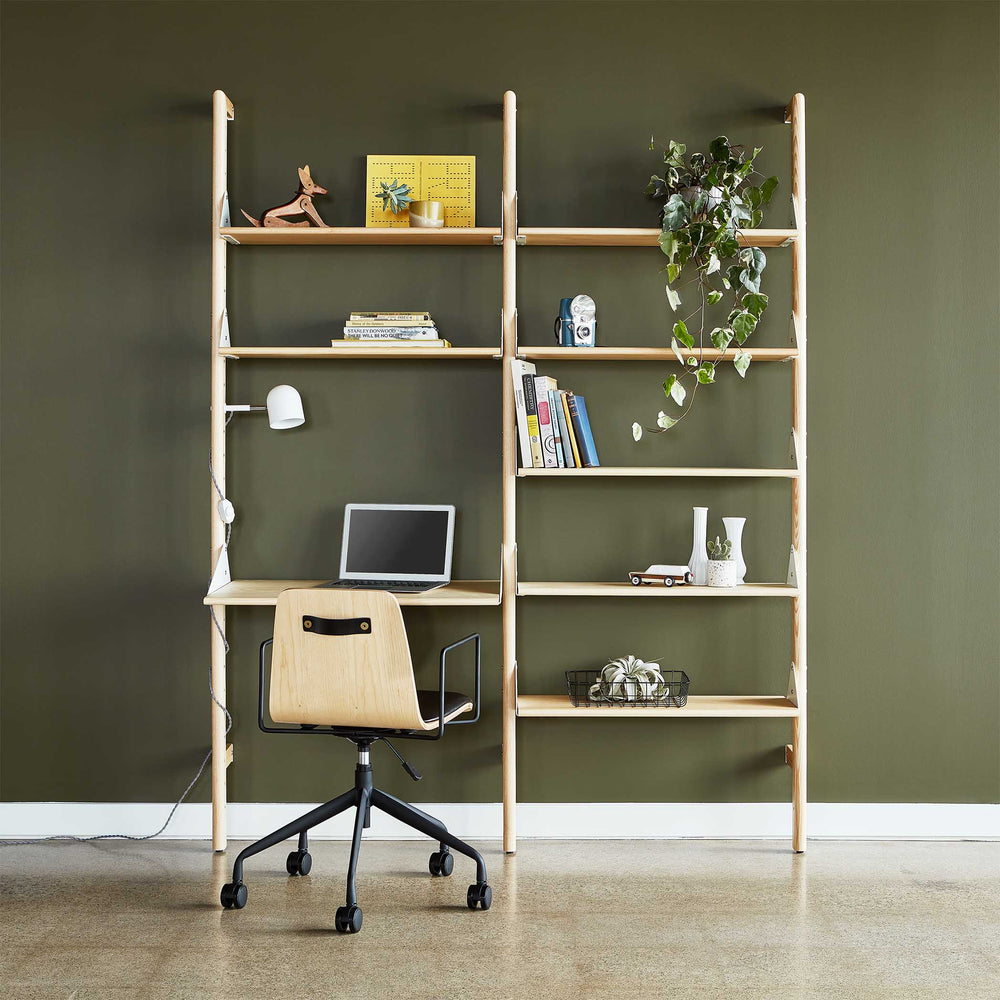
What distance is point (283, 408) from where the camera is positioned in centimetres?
314

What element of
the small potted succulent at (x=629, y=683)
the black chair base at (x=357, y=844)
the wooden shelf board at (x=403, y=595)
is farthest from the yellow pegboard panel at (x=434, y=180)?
the black chair base at (x=357, y=844)

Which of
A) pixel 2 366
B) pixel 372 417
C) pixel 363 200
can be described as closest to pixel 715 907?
pixel 372 417

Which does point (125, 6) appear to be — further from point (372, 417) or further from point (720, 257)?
point (720, 257)

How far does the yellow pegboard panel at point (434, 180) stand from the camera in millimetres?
3254

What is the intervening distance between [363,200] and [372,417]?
756 mm

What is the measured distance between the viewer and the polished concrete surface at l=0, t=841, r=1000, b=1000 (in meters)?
2.29

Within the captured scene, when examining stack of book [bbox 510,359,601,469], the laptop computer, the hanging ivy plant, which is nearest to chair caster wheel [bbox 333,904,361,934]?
the laptop computer

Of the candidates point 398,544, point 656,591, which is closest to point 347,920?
point 398,544

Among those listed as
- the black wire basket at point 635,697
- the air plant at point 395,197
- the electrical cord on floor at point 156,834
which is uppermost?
the air plant at point 395,197

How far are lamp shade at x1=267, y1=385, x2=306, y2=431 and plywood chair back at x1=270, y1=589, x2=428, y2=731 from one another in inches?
30.0

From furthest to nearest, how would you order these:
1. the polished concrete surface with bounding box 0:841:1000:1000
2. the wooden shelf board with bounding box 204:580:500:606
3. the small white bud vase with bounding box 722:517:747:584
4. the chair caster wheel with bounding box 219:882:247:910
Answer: the small white bud vase with bounding box 722:517:747:584, the wooden shelf board with bounding box 204:580:500:606, the chair caster wheel with bounding box 219:882:247:910, the polished concrete surface with bounding box 0:841:1000:1000

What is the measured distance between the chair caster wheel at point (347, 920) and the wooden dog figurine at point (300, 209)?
81.9 inches

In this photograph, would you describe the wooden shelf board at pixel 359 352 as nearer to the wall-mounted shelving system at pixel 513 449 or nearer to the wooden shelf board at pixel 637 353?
the wall-mounted shelving system at pixel 513 449

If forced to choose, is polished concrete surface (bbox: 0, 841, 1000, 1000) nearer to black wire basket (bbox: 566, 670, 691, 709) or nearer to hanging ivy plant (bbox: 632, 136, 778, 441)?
black wire basket (bbox: 566, 670, 691, 709)
